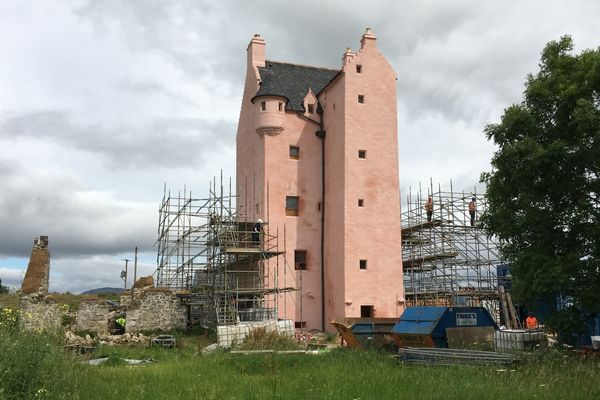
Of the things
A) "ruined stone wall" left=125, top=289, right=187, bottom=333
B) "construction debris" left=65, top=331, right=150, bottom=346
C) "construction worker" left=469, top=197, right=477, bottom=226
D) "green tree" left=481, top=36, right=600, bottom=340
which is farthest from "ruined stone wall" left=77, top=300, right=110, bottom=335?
"construction worker" left=469, top=197, right=477, bottom=226

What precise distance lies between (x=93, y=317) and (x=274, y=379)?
1744 cm

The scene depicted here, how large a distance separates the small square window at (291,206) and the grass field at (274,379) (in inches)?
664

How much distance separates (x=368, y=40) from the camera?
33344 mm

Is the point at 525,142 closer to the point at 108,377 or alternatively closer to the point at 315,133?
the point at 108,377

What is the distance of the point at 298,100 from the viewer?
34.7 meters

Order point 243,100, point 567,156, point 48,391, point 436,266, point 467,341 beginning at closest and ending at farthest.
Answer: point 48,391 → point 567,156 → point 467,341 → point 436,266 → point 243,100

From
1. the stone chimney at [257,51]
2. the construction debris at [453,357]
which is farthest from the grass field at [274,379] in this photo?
the stone chimney at [257,51]

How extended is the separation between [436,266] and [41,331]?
26.9 meters

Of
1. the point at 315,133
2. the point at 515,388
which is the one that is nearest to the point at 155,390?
the point at 515,388

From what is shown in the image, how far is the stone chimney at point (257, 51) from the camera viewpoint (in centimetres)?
3666

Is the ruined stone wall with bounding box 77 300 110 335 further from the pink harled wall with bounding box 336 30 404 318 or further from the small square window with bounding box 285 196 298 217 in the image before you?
the pink harled wall with bounding box 336 30 404 318

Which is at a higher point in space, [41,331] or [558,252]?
[558,252]

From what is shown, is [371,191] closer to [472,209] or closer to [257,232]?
[257,232]

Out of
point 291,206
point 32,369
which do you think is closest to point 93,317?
point 291,206
